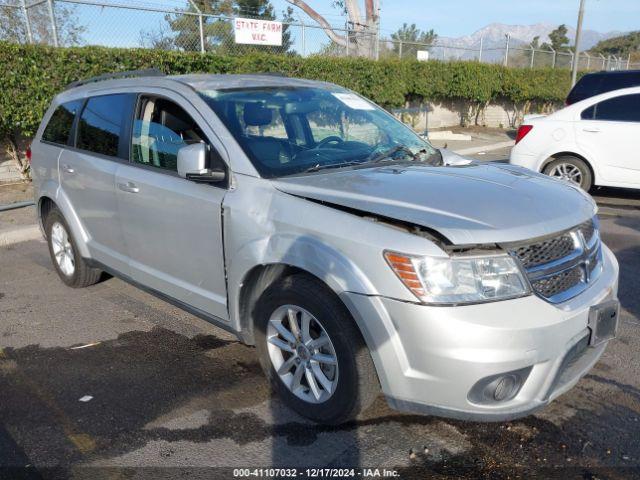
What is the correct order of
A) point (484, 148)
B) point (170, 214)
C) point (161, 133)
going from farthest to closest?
point (484, 148), point (161, 133), point (170, 214)

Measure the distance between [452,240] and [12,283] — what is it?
15.2 ft

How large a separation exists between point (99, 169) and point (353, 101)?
1980 mm

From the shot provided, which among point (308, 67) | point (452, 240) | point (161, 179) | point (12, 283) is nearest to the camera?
point (452, 240)

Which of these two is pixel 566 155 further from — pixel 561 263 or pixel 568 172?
pixel 561 263

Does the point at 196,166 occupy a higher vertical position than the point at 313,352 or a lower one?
higher

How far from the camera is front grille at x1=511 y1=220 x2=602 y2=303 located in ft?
8.55

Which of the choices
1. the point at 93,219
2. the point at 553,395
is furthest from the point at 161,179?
the point at 553,395

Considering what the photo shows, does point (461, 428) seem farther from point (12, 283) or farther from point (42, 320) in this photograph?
point (12, 283)

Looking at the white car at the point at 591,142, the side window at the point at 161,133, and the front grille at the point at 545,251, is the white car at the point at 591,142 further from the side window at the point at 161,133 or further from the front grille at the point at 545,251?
the side window at the point at 161,133

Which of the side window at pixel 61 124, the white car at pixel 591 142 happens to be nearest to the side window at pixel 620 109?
the white car at pixel 591 142

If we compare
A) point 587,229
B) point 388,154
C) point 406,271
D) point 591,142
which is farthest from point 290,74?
point 406,271

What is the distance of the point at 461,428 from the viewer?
9.86 ft

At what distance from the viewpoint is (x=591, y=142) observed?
822cm

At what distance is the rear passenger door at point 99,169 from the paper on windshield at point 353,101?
1503 mm
